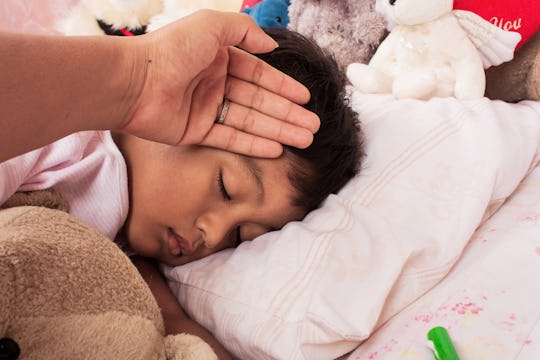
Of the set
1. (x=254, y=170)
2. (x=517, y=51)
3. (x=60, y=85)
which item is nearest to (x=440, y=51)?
(x=517, y=51)

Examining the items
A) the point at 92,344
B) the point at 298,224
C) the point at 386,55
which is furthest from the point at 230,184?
the point at 386,55

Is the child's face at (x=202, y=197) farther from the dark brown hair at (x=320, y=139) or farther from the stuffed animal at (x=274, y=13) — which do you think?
the stuffed animal at (x=274, y=13)

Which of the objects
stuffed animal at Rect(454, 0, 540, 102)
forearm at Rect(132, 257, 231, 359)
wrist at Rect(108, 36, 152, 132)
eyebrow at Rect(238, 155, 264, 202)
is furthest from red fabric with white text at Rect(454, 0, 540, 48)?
forearm at Rect(132, 257, 231, 359)

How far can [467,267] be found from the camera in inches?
33.8

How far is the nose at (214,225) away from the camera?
0.95 meters

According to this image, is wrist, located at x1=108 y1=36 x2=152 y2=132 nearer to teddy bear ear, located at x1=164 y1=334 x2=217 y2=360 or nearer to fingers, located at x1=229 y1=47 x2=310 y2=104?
fingers, located at x1=229 y1=47 x2=310 y2=104

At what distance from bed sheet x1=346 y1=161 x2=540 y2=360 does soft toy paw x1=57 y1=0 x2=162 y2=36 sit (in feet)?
3.70

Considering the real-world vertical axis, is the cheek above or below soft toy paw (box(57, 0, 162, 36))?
below

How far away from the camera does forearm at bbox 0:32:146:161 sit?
1.86 feet

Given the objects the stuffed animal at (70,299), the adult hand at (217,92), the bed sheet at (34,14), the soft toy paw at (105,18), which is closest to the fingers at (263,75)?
the adult hand at (217,92)

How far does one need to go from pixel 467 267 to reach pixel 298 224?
0.29 meters

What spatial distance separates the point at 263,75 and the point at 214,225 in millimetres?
283

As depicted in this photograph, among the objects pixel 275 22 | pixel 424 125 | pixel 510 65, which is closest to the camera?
pixel 424 125

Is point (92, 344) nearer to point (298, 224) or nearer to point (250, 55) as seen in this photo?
point (298, 224)
